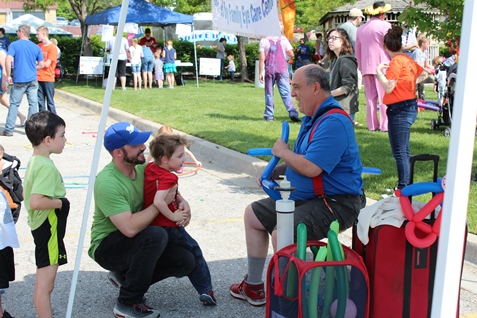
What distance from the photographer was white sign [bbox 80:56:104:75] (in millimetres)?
24047

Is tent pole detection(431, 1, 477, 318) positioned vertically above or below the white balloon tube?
above

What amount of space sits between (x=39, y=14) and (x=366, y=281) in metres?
74.1

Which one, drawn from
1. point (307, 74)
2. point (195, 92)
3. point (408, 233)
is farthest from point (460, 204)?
point (195, 92)

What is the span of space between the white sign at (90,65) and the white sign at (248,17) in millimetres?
19918

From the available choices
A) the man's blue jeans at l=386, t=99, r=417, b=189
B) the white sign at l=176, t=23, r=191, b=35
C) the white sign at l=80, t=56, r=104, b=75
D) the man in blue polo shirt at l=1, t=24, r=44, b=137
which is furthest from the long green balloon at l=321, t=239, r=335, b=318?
the white sign at l=176, t=23, r=191, b=35

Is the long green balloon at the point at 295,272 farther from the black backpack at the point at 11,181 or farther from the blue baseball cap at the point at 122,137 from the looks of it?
the black backpack at the point at 11,181

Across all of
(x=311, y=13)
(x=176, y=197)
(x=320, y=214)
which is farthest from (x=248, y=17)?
(x=311, y=13)

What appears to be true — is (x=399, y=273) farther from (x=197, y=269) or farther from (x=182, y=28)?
(x=182, y=28)

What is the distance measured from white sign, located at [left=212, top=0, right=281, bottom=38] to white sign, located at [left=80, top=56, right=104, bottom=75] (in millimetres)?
19918

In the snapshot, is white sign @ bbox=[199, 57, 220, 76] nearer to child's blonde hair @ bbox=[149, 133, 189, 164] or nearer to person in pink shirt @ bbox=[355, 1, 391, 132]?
person in pink shirt @ bbox=[355, 1, 391, 132]

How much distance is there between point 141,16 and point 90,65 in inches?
105

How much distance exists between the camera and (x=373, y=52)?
1073cm

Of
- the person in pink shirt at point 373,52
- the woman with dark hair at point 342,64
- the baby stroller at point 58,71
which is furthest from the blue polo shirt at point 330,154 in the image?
the baby stroller at point 58,71

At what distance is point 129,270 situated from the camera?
13.6ft
